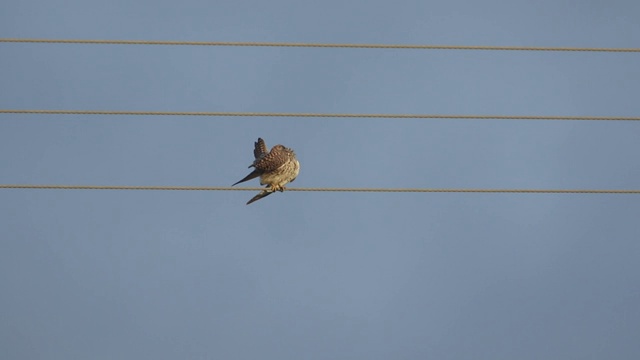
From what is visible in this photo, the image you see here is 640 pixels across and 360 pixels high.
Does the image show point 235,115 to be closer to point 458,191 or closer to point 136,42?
point 136,42

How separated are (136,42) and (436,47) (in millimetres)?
2624

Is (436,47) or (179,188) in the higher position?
(436,47)

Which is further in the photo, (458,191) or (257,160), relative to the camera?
(257,160)

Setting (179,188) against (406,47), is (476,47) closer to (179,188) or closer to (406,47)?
(406,47)

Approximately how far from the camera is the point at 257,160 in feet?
57.2

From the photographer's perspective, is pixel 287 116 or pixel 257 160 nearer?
pixel 287 116

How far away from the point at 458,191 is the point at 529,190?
686 mm

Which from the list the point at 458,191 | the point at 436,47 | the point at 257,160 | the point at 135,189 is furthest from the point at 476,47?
the point at 257,160

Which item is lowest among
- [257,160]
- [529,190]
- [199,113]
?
[529,190]

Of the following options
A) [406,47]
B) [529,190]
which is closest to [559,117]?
[529,190]

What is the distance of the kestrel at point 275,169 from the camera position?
17281 millimetres

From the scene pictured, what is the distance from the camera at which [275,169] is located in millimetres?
17453

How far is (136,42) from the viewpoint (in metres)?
12.6

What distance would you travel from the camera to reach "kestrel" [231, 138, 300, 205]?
17.3m
